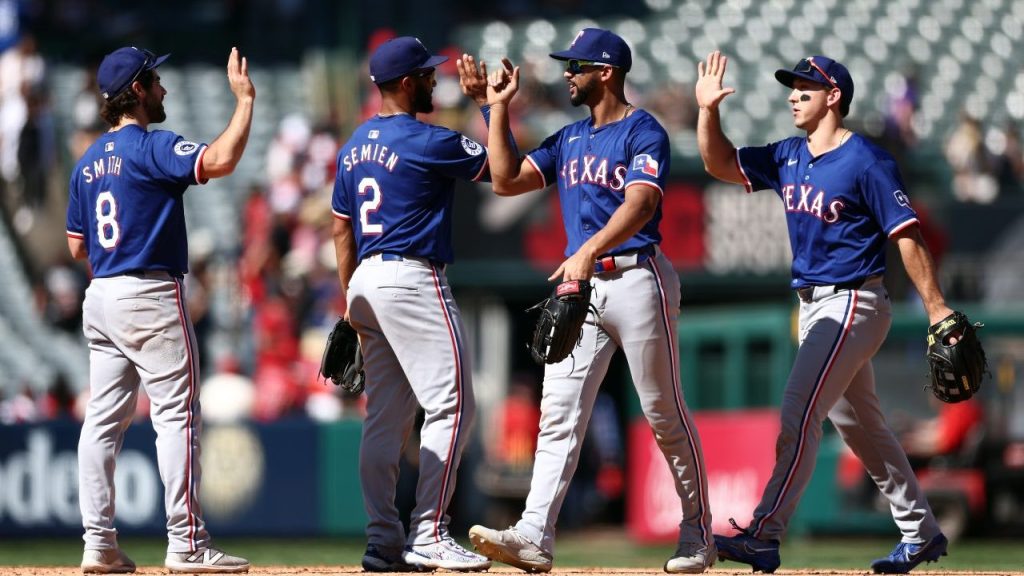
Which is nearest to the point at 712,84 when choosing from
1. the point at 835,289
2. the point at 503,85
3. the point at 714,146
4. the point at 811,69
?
the point at 714,146

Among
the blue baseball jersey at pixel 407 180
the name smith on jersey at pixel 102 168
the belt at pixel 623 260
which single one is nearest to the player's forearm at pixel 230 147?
the name smith on jersey at pixel 102 168

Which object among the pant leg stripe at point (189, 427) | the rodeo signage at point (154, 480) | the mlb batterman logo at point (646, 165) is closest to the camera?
the mlb batterman logo at point (646, 165)

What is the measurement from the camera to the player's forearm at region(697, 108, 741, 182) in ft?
22.4

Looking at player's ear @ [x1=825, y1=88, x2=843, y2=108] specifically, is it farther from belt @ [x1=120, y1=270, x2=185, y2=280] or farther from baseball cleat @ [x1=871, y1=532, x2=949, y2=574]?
belt @ [x1=120, y1=270, x2=185, y2=280]

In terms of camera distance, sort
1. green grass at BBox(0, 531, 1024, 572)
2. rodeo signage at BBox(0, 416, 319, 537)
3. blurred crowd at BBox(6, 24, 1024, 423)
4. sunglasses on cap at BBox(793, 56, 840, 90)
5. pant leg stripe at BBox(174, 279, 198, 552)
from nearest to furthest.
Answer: pant leg stripe at BBox(174, 279, 198, 552) < sunglasses on cap at BBox(793, 56, 840, 90) < green grass at BBox(0, 531, 1024, 572) < rodeo signage at BBox(0, 416, 319, 537) < blurred crowd at BBox(6, 24, 1024, 423)

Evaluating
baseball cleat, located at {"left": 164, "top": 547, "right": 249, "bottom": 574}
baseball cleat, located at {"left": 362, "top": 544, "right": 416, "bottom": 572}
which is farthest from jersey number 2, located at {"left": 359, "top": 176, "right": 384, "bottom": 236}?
baseball cleat, located at {"left": 164, "top": 547, "right": 249, "bottom": 574}

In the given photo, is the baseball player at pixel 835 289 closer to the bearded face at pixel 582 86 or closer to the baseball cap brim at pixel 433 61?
the bearded face at pixel 582 86

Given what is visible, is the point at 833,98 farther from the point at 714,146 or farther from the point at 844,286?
the point at 844,286

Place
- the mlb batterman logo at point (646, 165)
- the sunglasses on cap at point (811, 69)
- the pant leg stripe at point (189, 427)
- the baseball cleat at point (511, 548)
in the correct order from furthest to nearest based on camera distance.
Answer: the sunglasses on cap at point (811, 69)
the pant leg stripe at point (189, 427)
the mlb batterman logo at point (646, 165)
the baseball cleat at point (511, 548)

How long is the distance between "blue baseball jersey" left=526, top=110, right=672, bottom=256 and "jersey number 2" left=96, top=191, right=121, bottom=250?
1.67 metres

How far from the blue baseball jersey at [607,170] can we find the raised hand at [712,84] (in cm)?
23

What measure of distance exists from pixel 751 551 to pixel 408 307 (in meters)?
1.65

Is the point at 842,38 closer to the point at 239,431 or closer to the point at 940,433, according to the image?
the point at 940,433

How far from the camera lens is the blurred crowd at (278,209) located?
14.1 m
